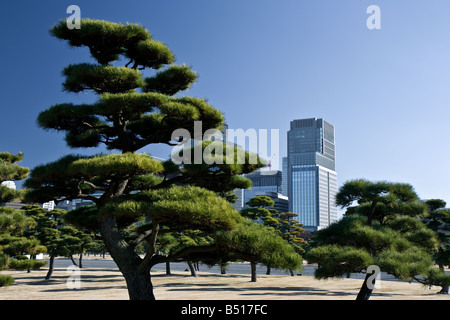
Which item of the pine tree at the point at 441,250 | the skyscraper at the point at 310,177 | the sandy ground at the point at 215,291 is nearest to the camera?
the pine tree at the point at 441,250

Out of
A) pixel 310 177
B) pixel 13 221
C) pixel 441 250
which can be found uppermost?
pixel 310 177

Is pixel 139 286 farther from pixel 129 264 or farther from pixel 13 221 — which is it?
pixel 13 221

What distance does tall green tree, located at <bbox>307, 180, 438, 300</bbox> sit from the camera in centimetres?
823

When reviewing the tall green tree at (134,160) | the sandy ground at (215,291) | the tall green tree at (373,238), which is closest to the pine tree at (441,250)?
the sandy ground at (215,291)

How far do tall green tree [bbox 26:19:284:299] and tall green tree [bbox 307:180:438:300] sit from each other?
2808 millimetres

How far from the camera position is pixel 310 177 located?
166750 mm

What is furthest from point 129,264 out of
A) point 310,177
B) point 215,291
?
point 310,177

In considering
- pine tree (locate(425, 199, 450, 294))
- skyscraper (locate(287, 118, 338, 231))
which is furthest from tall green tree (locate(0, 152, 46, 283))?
skyscraper (locate(287, 118, 338, 231))

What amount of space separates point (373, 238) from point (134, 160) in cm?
551

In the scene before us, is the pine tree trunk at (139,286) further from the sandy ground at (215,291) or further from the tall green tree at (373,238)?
the sandy ground at (215,291)

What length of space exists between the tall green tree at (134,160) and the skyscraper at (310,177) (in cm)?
15516

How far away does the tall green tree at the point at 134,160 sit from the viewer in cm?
647
